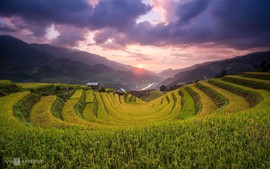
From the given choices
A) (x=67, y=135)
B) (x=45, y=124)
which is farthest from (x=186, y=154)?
(x=45, y=124)

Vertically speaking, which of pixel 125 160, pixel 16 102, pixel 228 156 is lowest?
pixel 125 160

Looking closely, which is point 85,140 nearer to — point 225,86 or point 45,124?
point 45,124

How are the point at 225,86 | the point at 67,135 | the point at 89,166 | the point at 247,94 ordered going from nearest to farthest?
the point at 89,166 → the point at 67,135 → the point at 247,94 → the point at 225,86

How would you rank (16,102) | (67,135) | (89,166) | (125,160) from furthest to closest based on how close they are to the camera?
1. (16,102)
2. (67,135)
3. (125,160)
4. (89,166)

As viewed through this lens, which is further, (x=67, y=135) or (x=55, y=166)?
(x=67, y=135)

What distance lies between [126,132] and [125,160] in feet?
6.87

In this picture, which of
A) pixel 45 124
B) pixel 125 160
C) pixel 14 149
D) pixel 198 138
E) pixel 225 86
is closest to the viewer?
pixel 125 160

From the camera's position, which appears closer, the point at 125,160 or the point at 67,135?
the point at 125,160

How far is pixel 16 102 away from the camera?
14688mm

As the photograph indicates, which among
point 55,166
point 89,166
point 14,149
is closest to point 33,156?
point 14,149

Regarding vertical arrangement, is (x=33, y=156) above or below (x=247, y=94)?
below

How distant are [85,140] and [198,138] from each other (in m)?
5.38

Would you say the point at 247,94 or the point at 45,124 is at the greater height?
the point at 247,94

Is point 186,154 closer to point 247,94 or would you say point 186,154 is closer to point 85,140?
point 85,140
